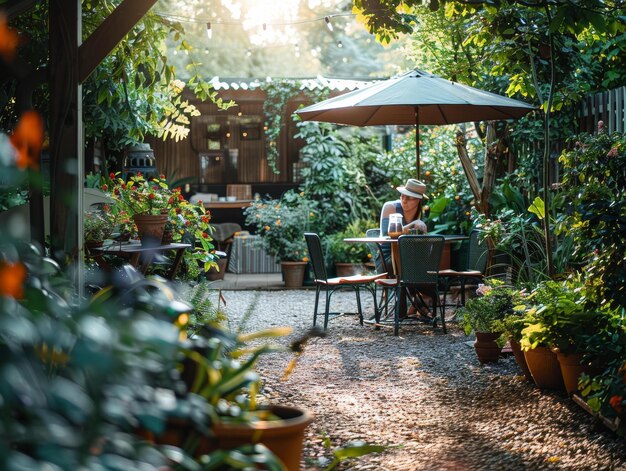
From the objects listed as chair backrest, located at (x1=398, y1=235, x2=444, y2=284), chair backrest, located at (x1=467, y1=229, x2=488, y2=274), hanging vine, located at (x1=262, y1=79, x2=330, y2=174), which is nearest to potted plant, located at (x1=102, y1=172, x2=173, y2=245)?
chair backrest, located at (x1=398, y1=235, x2=444, y2=284)

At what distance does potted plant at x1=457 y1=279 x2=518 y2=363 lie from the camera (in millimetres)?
6129

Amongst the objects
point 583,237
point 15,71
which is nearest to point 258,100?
point 15,71

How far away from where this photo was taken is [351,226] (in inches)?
519

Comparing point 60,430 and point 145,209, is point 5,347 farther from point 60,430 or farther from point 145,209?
point 145,209

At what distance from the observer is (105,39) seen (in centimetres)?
489

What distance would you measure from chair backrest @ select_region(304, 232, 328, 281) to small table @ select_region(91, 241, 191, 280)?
4.88 ft

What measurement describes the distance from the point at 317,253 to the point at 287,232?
476cm

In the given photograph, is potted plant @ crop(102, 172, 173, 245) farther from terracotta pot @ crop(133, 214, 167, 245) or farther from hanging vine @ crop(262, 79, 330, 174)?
hanging vine @ crop(262, 79, 330, 174)

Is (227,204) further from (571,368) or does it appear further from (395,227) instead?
(571,368)

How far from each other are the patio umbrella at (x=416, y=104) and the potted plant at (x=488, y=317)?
2.13 meters

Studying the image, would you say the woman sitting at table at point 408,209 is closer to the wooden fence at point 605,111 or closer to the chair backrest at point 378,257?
the chair backrest at point 378,257

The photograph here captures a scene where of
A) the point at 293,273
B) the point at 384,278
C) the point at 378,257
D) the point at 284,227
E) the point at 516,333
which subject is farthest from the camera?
the point at 284,227

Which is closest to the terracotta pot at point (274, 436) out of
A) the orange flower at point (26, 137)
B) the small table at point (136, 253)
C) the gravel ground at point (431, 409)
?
the gravel ground at point (431, 409)

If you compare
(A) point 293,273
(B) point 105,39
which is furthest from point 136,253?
(A) point 293,273
